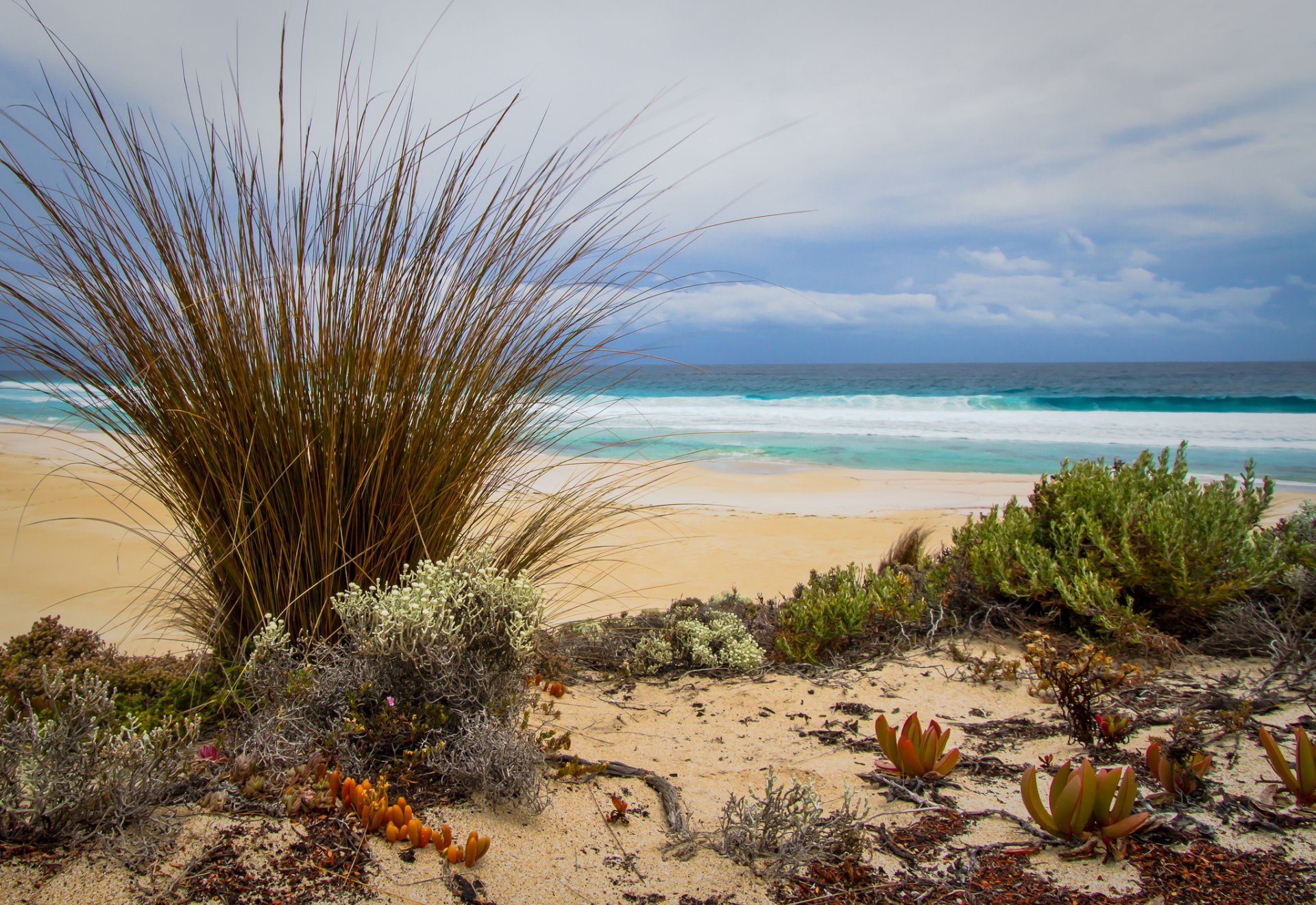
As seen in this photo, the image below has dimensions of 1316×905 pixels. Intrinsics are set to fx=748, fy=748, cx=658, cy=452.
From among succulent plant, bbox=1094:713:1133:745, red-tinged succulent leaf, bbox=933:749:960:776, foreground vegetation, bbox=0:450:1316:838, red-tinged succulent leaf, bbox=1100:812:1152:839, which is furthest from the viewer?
succulent plant, bbox=1094:713:1133:745

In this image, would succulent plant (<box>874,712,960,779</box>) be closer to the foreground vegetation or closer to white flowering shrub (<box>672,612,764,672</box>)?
the foreground vegetation

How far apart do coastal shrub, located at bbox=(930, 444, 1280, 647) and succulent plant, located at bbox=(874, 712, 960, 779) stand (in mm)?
1507

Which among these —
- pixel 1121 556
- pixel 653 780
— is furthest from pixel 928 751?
pixel 1121 556

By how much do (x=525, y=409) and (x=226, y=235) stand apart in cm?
111

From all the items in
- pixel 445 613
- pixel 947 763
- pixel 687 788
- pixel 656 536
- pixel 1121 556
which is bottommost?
pixel 656 536

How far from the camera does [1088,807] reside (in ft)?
6.10

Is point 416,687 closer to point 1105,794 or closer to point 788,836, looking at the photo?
point 788,836

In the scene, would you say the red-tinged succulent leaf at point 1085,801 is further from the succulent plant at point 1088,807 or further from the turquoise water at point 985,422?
the turquoise water at point 985,422

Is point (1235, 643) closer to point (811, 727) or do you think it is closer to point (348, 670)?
point (811, 727)

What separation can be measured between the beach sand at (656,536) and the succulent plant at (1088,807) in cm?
142

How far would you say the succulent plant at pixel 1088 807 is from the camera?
1833 millimetres

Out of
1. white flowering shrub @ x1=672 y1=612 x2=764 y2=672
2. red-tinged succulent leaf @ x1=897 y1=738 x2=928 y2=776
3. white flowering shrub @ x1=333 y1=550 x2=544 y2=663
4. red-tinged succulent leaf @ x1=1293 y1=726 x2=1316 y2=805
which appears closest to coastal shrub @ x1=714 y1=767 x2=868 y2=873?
red-tinged succulent leaf @ x1=897 y1=738 x2=928 y2=776

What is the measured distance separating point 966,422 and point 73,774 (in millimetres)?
25429

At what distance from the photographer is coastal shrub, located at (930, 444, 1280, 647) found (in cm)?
335
